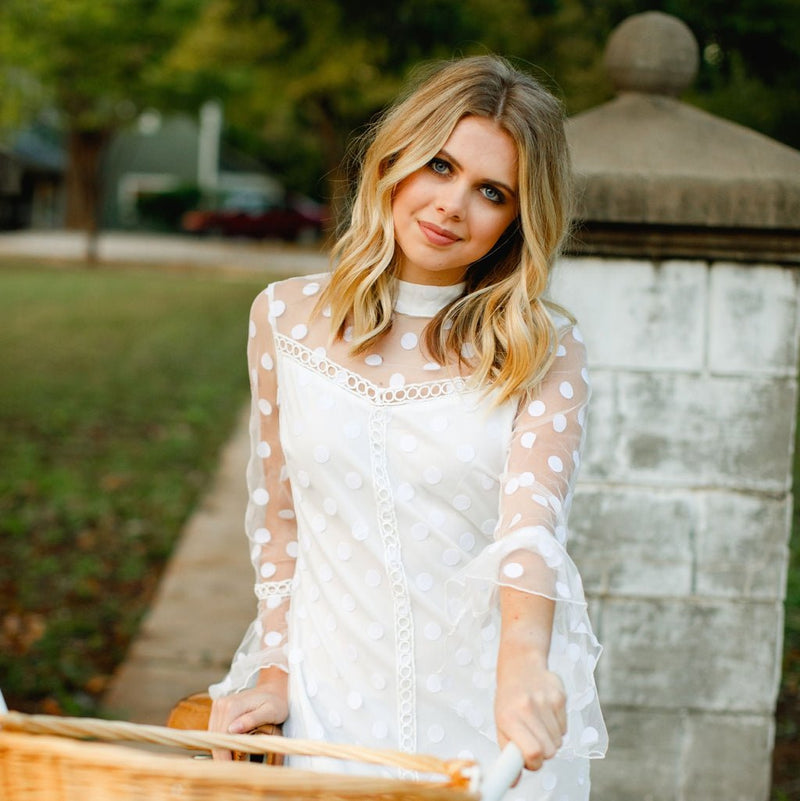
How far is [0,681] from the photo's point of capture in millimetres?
4418

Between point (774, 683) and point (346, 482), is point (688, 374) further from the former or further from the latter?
point (346, 482)

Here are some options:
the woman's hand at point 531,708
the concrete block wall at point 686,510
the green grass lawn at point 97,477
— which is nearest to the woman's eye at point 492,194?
the woman's hand at point 531,708

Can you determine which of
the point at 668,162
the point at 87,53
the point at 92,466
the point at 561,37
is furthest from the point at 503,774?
the point at 87,53

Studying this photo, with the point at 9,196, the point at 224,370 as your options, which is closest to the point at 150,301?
the point at 224,370

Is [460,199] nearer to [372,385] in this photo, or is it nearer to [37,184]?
[372,385]

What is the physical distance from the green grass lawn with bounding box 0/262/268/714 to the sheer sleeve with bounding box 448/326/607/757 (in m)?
2.95

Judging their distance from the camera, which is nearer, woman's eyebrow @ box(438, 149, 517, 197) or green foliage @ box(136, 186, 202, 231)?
woman's eyebrow @ box(438, 149, 517, 197)

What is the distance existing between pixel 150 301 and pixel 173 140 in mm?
34246

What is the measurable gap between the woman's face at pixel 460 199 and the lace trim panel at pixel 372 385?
0.19 meters

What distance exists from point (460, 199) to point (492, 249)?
207 mm

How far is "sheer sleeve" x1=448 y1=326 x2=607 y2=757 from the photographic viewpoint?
155 cm

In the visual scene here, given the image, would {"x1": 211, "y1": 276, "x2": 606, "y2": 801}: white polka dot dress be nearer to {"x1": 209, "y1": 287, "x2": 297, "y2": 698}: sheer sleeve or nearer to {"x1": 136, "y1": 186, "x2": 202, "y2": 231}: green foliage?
{"x1": 209, "y1": 287, "x2": 297, "y2": 698}: sheer sleeve

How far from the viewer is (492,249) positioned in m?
1.94

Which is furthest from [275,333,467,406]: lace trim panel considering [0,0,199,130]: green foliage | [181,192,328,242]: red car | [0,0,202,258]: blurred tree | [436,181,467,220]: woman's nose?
[181,192,328,242]: red car
